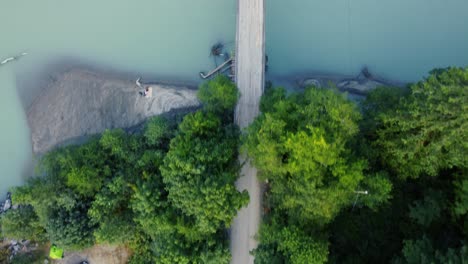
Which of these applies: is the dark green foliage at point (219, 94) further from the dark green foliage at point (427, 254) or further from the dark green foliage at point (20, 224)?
the dark green foliage at point (20, 224)

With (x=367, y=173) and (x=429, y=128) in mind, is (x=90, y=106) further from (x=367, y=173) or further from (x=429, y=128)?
(x=429, y=128)

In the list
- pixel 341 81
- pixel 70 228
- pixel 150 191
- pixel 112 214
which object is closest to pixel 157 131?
pixel 150 191

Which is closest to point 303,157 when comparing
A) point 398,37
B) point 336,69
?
point 336,69

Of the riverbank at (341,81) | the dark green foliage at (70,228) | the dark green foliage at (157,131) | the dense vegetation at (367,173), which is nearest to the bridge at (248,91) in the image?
the dense vegetation at (367,173)

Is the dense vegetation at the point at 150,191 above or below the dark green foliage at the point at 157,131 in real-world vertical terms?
below

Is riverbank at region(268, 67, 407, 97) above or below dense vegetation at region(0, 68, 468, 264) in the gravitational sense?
above

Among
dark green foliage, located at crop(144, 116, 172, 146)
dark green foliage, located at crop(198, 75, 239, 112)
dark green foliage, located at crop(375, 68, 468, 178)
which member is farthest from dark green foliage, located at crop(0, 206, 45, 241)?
dark green foliage, located at crop(375, 68, 468, 178)

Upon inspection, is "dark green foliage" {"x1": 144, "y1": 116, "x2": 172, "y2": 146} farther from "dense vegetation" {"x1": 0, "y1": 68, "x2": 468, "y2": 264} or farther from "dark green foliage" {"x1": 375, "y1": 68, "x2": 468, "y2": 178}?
"dark green foliage" {"x1": 375, "y1": 68, "x2": 468, "y2": 178}

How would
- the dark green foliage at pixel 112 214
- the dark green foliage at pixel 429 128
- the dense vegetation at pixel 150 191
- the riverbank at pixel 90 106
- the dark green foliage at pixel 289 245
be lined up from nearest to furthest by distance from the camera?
1. the dark green foliage at pixel 429 128
2. the dark green foliage at pixel 289 245
3. the dense vegetation at pixel 150 191
4. the dark green foliage at pixel 112 214
5. the riverbank at pixel 90 106
